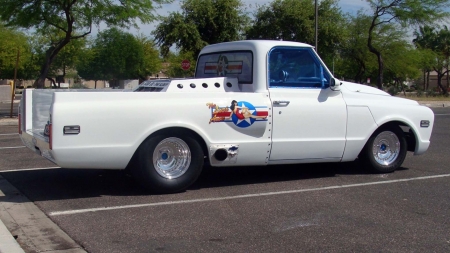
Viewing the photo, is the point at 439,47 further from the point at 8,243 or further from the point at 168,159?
the point at 8,243

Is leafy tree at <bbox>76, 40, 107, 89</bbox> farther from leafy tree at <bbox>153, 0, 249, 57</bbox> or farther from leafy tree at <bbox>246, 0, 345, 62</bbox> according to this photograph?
leafy tree at <bbox>246, 0, 345, 62</bbox>

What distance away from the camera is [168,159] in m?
7.03

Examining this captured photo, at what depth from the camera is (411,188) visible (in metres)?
7.46

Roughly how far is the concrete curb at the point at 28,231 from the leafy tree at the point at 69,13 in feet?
46.9

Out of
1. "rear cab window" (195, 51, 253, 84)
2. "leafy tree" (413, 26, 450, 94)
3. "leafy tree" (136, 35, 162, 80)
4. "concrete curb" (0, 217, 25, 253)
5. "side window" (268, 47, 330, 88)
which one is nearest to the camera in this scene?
"concrete curb" (0, 217, 25, 253)

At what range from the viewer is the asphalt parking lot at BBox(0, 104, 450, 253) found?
5163 mm

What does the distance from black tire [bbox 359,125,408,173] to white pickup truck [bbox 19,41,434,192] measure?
0.05 feet

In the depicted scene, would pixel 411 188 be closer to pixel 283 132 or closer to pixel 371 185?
pixel 371 185

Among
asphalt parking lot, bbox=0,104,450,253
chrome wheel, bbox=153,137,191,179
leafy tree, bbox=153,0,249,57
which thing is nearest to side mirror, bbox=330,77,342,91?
asphalt parking lot, bbox=0,104,450,253

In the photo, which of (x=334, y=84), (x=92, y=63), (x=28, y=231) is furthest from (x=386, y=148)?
(x=92, y=63)

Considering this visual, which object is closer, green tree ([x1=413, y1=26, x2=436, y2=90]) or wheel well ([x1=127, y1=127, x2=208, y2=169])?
wheel well ([x1=127, y1=127, x2=208, y2=169])

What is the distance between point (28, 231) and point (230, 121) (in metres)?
2.76

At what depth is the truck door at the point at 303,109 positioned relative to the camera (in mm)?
7418

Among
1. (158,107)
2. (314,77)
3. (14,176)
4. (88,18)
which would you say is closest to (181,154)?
(158,107)
